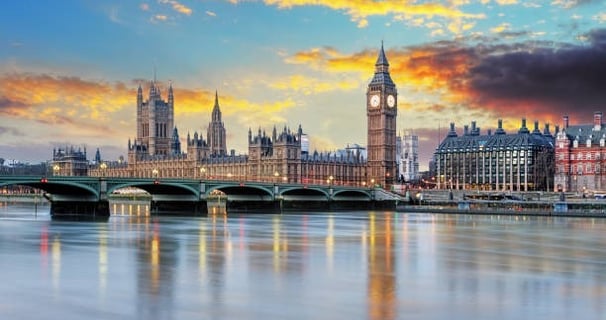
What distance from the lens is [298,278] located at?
79.0 feet

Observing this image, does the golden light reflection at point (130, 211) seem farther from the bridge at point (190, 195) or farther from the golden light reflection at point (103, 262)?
the golden light reflection at point (103, 262)

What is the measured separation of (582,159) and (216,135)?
10240cm

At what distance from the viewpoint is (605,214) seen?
240 ft

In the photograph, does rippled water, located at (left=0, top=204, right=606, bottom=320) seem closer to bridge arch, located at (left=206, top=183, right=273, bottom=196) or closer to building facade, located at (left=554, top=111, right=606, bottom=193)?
bridge arch, located at (left=206, top=183, right=273, bottom=196)

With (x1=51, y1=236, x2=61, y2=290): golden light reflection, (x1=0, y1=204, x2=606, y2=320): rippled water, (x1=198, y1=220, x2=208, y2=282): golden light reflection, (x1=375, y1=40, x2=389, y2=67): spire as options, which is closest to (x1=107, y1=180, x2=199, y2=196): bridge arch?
(x1=198, y1=220, x2=208, y2=282): golden light reflection

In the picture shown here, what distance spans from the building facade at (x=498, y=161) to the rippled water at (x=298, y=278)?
9844 centimetres

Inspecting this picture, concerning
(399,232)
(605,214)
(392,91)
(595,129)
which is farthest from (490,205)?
(392,91)

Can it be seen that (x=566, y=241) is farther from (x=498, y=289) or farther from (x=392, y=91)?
(x=392, y=91)

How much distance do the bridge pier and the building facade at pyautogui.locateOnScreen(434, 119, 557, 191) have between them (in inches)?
3439

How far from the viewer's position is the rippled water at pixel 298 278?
59.9ft

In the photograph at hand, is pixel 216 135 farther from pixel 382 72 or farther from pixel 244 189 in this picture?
pixel 244 189

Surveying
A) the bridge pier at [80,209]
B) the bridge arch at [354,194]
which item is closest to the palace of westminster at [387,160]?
the bridge arch at [354,194]

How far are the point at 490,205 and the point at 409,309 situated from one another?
7720 centimetres

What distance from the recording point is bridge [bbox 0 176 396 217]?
6850 centimetres
